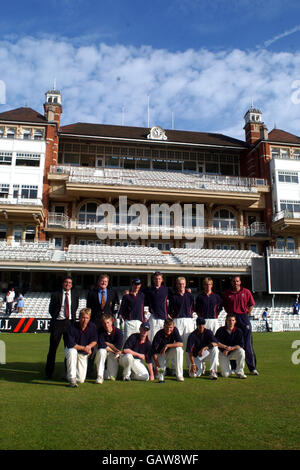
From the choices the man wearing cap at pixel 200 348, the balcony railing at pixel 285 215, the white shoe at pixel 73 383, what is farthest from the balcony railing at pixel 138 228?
the white shoe at pixel 73 383

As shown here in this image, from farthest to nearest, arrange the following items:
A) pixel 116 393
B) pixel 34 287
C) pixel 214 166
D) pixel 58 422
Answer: pixel 214 166 < pixel 34 287 < pixel 116 393 < pixel 58 422

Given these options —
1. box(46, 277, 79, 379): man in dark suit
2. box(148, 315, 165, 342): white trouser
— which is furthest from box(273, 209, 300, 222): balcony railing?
box(46, 277, 79, 379): man in dark suit

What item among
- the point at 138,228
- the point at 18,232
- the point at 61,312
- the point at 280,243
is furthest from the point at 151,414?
the point at 280,243

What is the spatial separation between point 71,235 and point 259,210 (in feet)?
64.1

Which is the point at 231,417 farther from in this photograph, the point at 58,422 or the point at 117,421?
the point at 58,422

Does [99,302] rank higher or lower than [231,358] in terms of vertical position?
higher

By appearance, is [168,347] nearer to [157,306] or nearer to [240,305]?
[157,306]

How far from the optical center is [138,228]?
34500mm

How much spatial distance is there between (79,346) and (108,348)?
1.87ft

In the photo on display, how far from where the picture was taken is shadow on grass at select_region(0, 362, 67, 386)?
6805 mm

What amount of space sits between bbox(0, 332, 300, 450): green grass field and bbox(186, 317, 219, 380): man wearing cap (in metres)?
0.34

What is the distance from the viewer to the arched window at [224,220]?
1486 inches

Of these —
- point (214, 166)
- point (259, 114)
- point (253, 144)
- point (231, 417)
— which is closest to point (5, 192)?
point (214, 166)

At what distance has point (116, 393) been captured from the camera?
19.1 feet
